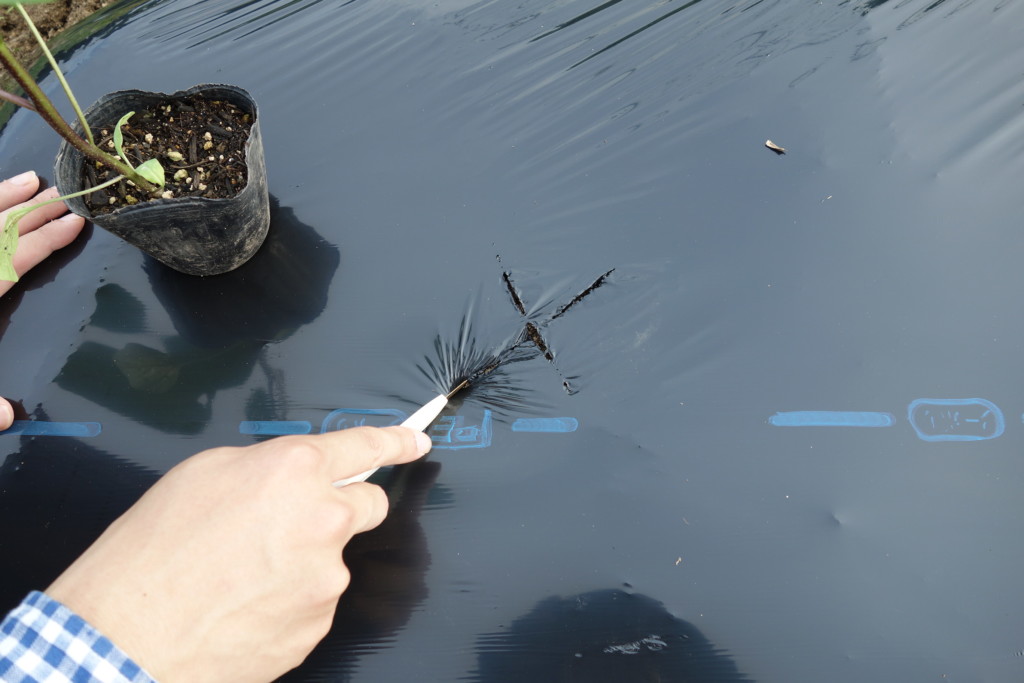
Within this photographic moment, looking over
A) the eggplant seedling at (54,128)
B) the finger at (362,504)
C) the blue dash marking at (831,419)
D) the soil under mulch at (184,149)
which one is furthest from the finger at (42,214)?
the blue dash marking at (831,419)

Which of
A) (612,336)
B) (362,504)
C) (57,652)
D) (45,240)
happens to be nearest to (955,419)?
(612,336)

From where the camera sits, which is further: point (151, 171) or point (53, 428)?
point (53, 428)

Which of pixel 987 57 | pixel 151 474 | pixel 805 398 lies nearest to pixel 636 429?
pixel 805 398

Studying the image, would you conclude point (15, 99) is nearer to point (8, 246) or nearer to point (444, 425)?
point (8, 246)

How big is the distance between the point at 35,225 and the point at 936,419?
144cm

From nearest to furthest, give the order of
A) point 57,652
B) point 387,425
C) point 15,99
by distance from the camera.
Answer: point 57,652 < point 15,99 < point 387,425

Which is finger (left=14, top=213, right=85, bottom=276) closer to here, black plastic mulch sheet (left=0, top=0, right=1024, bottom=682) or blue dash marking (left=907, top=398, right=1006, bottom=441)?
black plastic mulch sheet (left=0, top=0, right=1024, bottom=682)

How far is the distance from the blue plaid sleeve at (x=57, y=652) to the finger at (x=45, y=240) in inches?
27.8

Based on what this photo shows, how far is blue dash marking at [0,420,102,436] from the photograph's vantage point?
938mm

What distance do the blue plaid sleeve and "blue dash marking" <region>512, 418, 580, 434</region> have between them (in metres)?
0.51

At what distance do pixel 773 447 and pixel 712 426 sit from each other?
0.27 feet

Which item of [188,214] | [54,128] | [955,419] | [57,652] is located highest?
[54,128]

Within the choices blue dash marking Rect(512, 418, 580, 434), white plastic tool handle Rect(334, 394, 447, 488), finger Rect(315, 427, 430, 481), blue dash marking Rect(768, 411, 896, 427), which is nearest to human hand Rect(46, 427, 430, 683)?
finger Rect(315, 427, 430, 481)

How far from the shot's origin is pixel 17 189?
1080 millimetres
